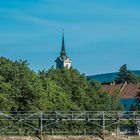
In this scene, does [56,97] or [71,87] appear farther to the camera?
[71,87]

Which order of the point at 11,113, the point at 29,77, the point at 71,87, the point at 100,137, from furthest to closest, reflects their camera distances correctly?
1. the point at 71,87
2. the point at 29,77
3. the point at 11,113
4. the point at 100,137

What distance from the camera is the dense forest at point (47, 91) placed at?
68188mm

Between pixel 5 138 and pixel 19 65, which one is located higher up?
pixel 19 65

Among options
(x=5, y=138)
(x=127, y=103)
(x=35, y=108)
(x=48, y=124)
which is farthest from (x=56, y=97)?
(x=127, y=103)

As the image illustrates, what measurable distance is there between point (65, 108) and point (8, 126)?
1530cm

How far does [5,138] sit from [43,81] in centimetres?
2438

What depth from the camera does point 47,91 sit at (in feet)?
245

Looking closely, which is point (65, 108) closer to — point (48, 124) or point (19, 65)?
point (19, 65)

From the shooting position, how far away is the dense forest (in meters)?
68.2

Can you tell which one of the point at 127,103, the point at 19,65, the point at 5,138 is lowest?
the point at 5,138

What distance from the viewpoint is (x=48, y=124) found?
61.1 meters

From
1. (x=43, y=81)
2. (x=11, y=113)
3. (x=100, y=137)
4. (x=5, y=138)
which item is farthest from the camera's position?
(x=43, y=81)

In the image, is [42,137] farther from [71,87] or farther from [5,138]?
[71,87]

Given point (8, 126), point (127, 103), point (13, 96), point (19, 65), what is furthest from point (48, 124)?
point (127, 103)
